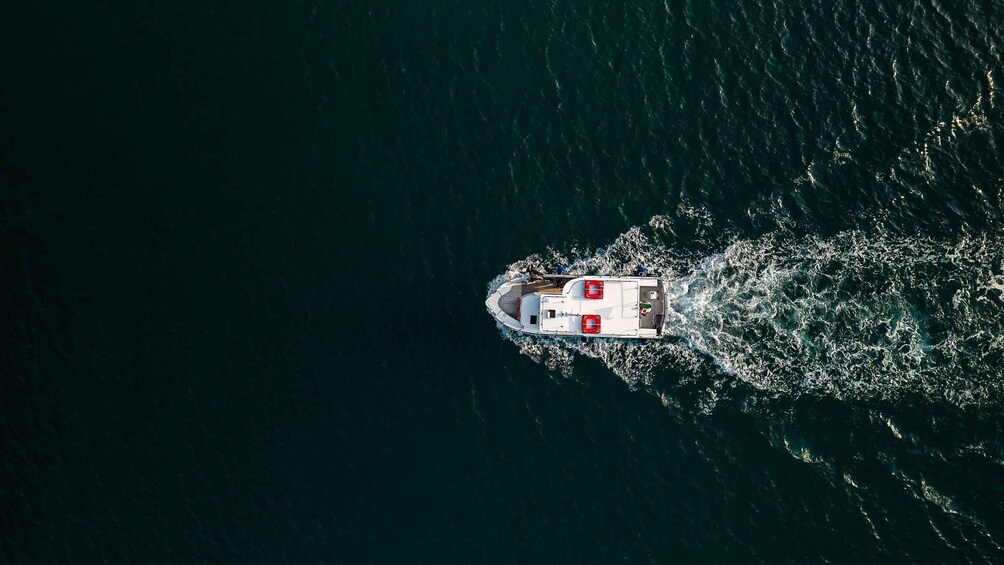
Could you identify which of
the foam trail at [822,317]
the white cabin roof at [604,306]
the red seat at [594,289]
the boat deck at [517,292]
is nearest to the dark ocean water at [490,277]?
the foam trail at [822,317]

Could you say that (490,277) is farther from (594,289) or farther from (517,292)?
(594,289)

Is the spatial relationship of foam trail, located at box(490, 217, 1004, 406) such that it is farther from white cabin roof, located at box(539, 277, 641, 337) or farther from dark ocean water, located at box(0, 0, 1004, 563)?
white cabin roof, located at box(539, 277, 641, 337)

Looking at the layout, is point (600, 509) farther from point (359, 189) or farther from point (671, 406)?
point (359, 189)

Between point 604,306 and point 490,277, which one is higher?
point 490,277

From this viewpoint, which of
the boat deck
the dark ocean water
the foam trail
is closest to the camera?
the dark ocean water

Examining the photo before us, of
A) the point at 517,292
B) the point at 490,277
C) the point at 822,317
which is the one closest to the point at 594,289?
the point at 517,292

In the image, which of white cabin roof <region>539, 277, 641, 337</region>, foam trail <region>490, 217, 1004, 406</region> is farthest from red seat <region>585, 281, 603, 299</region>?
foam trail <region>490, 217, 1004, 406</region>
